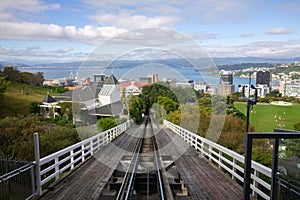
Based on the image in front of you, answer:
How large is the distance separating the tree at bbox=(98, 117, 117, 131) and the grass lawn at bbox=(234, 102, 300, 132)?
29.4ft

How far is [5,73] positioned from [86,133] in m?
50.1

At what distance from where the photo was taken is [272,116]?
631 inches

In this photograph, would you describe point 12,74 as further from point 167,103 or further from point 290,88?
point 290,88

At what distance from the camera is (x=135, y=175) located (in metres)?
7.07

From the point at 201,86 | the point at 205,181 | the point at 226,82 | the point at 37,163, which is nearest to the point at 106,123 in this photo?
the point at 201,86

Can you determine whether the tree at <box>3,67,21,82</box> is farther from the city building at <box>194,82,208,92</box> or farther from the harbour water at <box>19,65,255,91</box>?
the city building at <box>194,82,208,92</box>

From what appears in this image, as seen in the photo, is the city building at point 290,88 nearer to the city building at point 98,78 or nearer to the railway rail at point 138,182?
the railway rail at point 138,182

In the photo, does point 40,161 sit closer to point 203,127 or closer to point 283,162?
point 283,162

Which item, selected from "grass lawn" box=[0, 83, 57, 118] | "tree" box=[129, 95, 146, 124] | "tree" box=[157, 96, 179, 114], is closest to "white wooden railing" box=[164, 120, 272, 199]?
"tree" box=[157, 96, 179, 114]

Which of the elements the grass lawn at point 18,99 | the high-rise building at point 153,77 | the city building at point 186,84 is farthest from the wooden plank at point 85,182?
the grass lawn at point 18,99

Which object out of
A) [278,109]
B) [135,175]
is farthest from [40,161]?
[278,109]

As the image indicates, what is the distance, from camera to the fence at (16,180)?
3.71 m

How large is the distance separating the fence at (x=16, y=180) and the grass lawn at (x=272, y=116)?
13.0 meters

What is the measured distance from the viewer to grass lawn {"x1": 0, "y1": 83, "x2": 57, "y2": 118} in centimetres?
3979
